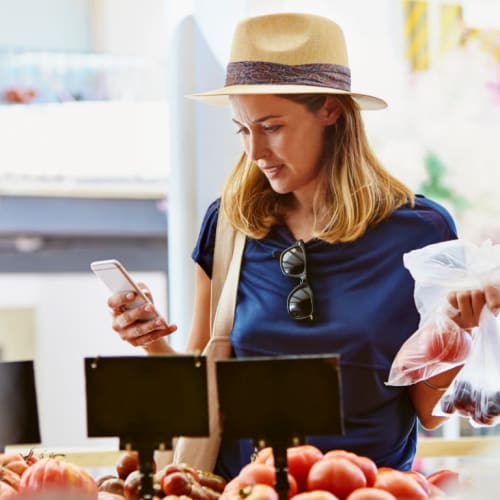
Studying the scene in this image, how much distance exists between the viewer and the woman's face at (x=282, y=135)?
1.68 meters

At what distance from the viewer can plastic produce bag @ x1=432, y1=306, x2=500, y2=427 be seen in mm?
1522

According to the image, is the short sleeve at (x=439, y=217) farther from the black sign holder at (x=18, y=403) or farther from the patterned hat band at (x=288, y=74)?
the black sign holder at (x=18, y=403)

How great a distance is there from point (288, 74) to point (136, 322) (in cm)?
53

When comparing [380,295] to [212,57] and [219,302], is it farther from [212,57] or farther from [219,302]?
[212,57]

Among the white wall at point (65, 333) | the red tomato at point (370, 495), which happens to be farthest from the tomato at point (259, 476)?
the white wall at point (65, 333)

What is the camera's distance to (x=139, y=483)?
1246mm

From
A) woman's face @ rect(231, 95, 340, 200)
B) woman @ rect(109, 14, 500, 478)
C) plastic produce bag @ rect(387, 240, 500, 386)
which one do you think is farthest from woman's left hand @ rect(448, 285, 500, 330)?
woman's face @ rect(231, 95, 340, 200)

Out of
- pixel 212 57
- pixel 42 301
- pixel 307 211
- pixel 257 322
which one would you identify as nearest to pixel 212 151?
pixel 212 57

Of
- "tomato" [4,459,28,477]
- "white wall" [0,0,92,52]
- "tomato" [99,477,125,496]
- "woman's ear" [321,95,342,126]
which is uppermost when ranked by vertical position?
"white wall" [0,0,92,52]

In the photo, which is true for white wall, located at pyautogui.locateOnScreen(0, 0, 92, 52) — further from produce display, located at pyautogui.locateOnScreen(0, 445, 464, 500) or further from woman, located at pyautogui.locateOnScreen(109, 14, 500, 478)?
produce display, located at pyautogui.locateOnScreen(0, 445, 464, 500)

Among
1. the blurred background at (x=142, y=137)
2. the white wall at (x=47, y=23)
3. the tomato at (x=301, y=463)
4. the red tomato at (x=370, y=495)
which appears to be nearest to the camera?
the red tomato at (x=370, y=495)

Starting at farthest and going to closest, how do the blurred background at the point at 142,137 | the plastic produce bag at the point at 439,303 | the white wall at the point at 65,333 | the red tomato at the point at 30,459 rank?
1. the white wall at the point at 65,333
2. the blurred background at the point at 142,137
3. the plastic produce bag at the point at 439,303
4. the red tomato at the point at 30,459

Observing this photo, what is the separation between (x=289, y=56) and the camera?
1737 mm

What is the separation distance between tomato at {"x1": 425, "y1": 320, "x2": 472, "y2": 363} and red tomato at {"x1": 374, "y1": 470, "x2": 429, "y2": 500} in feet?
1.20
